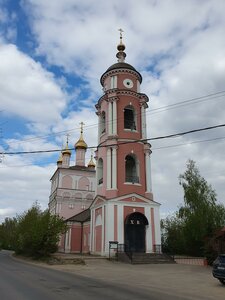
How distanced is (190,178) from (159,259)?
56.8 feet

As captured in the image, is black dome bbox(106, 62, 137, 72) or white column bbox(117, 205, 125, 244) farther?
black dome bbox(106, 62, 137, 72)

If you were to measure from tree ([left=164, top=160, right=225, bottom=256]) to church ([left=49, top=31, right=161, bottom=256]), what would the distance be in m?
7.32

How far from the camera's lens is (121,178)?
34.9 metres

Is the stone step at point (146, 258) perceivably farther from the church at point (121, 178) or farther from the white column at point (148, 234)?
the white column at point (148, 234)

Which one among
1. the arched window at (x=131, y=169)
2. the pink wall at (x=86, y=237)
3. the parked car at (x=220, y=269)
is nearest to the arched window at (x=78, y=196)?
the pink wall at (x=86, y=237)

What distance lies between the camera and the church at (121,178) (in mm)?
33062

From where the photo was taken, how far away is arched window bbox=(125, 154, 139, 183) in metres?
36.2

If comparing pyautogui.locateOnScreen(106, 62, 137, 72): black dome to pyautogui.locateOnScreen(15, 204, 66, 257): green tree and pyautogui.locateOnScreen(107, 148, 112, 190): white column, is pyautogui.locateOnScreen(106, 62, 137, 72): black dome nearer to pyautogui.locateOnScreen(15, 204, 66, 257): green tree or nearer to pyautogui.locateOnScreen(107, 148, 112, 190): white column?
pyautogui.locateOnScreen(107, 148, 112, 190): white column

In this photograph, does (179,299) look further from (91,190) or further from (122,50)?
(91,190)

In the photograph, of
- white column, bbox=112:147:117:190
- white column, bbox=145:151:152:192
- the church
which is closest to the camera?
the church

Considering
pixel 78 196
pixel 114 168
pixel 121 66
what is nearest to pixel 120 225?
pixel 114 168

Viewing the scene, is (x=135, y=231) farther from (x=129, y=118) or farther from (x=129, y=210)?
(x=129, y=118)

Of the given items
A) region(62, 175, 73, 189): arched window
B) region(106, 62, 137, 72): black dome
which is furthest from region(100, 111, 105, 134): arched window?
region(62, 175, 73, 189): arched window

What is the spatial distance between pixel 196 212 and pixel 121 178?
475 inches
